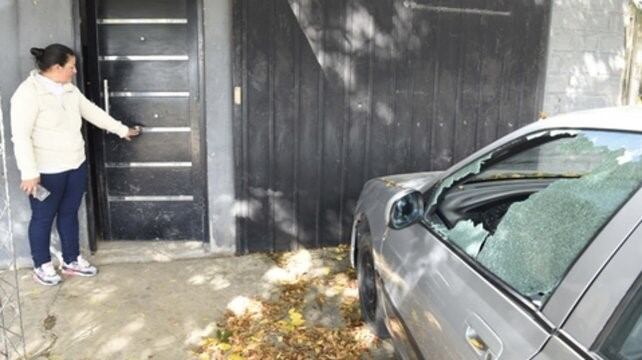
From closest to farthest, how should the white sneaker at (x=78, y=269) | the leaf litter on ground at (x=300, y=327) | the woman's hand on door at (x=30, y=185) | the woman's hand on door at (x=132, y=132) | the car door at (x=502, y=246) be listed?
1. the car door at (x=502, y=246)
2. the leaf litter on ground at (x=300, y=327)
3. the woman's hand on door at (x=30, y=185)
4. the white sneaker at (x=78, y=269)
5. the woman's hand on door at (x=132, y=132)

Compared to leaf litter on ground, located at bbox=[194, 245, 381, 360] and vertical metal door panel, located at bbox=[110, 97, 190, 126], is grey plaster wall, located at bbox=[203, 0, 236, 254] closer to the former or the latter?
vertical metal door panel, located at bbox=[110, 97, 190, 126]

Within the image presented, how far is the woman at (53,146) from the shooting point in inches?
168

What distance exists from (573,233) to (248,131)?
12.7 feet

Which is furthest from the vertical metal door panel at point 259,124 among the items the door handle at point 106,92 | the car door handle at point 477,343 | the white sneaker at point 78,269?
the car door handle at point 477,343

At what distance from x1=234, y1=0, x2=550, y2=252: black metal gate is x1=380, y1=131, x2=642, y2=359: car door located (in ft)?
8.35

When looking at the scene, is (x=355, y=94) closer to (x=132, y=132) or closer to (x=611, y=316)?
(x=132, y=132)

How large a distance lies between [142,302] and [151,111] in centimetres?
189

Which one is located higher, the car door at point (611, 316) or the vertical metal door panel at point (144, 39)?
the vertical metal door panel at point (144, 39)

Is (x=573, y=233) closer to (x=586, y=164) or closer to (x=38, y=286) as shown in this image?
(x=586, y=164)

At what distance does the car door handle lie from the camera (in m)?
1.80

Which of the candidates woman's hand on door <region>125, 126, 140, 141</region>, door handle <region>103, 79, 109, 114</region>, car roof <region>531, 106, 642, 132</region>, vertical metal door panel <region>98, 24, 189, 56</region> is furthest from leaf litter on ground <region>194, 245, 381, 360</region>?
vertical metal door panel <region>98, 24, 189, 56</region>

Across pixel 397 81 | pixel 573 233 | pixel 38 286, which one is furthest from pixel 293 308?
pixel 573 233

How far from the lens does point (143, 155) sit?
17.9 ft

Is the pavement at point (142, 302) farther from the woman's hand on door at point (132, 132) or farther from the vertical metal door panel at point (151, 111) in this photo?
the vertical metal door panel at point (151, 111)
